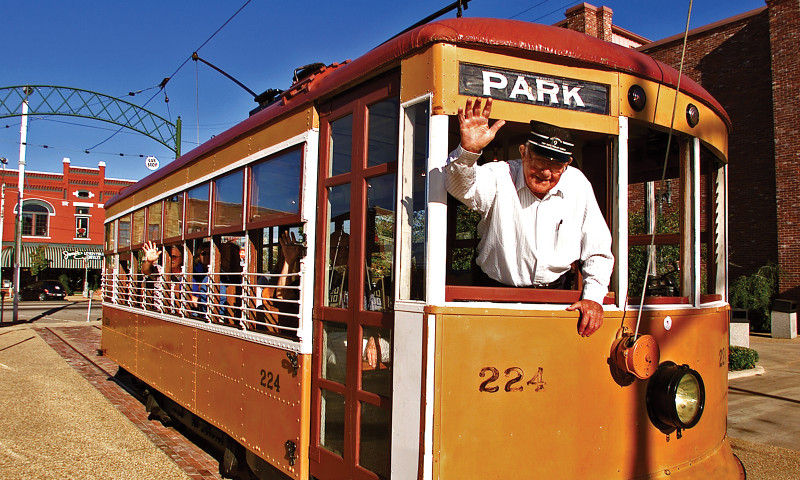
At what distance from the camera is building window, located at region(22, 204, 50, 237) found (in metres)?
39.6

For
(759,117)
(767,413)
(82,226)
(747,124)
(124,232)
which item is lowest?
(767,413)

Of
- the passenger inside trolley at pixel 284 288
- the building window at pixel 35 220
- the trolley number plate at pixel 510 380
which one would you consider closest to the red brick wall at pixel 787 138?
the passenger inside trolley at pixel 284 288

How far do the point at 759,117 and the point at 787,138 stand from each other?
129cm

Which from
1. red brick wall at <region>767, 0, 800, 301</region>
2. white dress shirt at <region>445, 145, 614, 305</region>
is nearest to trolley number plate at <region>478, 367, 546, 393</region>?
white dress shirt at <region>445, 145, 614, 305</region>

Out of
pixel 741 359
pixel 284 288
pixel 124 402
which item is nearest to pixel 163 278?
pixel 124 402

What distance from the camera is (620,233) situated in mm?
3119

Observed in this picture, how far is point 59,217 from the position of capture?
132ft

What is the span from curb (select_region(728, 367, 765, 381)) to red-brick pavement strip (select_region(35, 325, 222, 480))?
8.20 metres

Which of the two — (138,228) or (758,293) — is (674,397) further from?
(758,293)

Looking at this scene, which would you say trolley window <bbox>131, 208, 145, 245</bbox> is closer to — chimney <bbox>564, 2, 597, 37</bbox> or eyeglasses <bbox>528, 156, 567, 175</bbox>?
eyeglasses <bbox>528, 156, 567, 175</bbox>

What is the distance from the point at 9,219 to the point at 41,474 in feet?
133

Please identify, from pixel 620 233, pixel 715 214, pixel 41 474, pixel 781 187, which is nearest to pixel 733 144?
pixel 781 187

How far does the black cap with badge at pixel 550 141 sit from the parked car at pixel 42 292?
130ft

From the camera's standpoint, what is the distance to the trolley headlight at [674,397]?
3.02m
